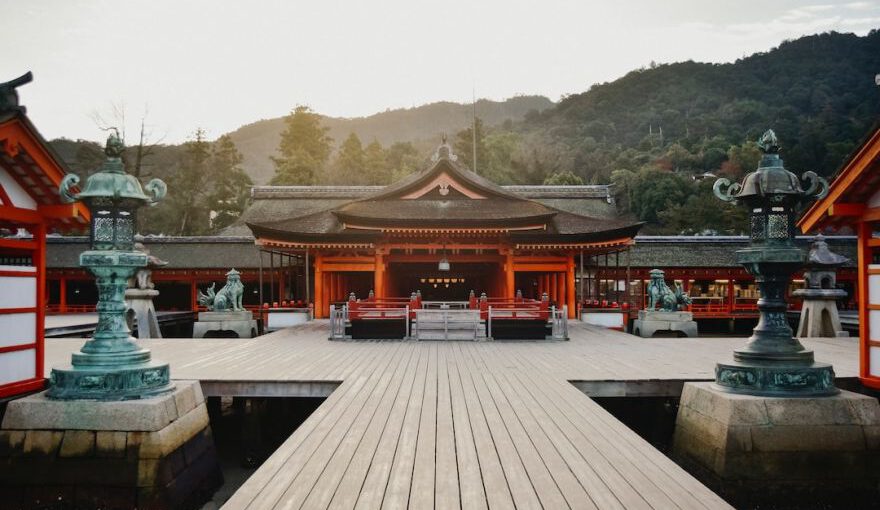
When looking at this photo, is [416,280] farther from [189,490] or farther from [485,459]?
[485,459]

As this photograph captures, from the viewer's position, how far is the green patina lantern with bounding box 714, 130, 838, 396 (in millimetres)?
7996

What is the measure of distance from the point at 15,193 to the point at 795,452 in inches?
488

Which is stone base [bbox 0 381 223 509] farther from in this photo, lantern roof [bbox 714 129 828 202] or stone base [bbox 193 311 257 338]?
stone base [bbox 193 311 257 338]

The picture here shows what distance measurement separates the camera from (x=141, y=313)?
66.7ft

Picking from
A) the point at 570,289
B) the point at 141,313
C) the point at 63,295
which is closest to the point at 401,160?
the point at 63,295

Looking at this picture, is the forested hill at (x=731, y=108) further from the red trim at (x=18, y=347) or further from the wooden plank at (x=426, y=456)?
the red trim at (x=18, y=347)

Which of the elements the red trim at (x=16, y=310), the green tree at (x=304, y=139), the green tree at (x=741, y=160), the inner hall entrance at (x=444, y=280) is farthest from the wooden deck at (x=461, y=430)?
the green tree at (x=304, y=139)

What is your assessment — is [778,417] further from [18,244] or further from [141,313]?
[141,313]

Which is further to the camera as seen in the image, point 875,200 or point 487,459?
point 875,200

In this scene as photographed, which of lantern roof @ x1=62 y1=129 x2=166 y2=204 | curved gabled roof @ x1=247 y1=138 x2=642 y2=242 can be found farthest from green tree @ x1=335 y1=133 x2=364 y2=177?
lantern roof @ x1=62 y1=129 x2=166 y2=204

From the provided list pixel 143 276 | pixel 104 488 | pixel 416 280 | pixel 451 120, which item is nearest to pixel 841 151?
pixel 416 280

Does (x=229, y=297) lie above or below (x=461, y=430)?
above

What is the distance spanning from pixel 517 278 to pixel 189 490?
72.3 ft

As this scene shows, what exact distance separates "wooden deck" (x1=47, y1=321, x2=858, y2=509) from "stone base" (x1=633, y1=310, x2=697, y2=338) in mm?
5634
